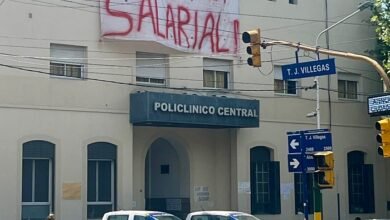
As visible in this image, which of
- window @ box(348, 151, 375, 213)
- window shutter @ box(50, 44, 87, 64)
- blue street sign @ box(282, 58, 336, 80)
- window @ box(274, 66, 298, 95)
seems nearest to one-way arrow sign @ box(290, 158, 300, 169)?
blue street sign @ box(282, 58, 336, 80)

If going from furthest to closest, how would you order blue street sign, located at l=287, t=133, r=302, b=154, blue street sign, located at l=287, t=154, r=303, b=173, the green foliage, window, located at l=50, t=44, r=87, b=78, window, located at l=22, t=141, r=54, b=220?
the green foliage
window, located at l=50, t=44, r=87, b=78
window, located at l=22, t=141, r=54, b=220
blue street sign, located at l=287, t=133, r=302, b=154
blue street sign, located at l=287, t=154, r=303, b=173

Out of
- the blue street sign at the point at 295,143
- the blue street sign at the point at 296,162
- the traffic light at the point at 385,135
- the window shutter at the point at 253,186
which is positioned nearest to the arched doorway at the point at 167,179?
the window shutter at the point at 253,186

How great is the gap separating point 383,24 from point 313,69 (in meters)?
16.2

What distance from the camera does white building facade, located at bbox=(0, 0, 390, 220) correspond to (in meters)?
30.8

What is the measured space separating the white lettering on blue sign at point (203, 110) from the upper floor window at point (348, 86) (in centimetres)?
710

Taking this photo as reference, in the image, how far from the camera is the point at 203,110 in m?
33.4

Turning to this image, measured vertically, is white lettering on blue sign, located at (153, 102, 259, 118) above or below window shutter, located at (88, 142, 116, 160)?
above

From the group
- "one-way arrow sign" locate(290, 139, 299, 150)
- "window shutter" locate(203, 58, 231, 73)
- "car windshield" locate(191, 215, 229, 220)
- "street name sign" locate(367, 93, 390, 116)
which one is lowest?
"car windshield" locate(191, 215, 229, 220)

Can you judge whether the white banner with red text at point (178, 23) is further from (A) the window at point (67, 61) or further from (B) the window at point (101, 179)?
(B) the window at point (101, 179)

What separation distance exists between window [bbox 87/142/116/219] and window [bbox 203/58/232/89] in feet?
18.4

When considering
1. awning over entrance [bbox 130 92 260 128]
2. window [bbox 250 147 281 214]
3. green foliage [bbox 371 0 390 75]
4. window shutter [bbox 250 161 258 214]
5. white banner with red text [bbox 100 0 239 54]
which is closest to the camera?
awning over entrance [bbox 130 92 260 128]

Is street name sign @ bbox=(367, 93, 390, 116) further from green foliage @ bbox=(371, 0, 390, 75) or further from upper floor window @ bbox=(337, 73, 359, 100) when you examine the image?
upper floor window @ bbox=(337, 73, 359, 100)

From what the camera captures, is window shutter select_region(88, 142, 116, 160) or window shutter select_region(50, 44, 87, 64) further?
window shutter select_region(88, 142, 116, 160)

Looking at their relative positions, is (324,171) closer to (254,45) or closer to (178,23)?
(254,45)
